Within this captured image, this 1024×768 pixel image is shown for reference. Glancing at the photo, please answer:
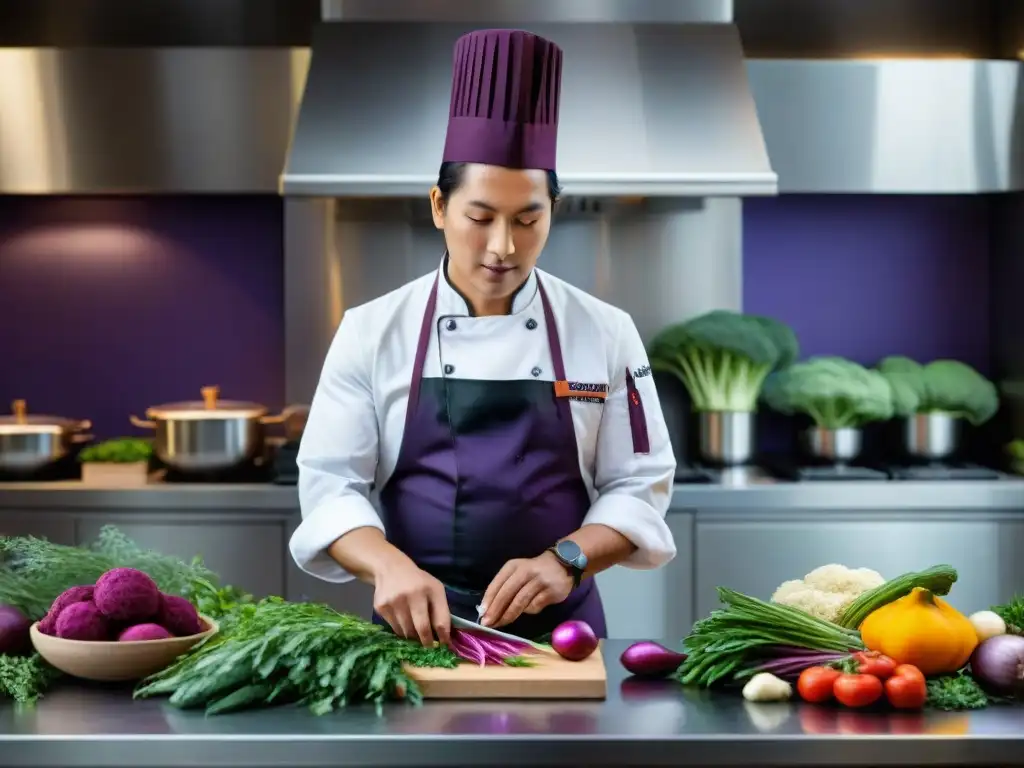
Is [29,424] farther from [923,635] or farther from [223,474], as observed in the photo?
[923,635]

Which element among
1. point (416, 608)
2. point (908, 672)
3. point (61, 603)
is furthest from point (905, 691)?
point (61, 603)

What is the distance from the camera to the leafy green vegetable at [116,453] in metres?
3.72

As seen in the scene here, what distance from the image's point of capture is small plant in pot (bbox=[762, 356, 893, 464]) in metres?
3.79

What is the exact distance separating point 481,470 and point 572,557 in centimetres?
28

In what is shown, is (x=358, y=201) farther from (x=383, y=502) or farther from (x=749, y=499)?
(x=383, y=502)

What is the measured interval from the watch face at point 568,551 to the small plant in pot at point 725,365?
1851mm

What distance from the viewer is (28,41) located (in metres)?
4.19

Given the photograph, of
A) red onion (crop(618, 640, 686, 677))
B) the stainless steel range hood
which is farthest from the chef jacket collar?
the stainless steel range hood

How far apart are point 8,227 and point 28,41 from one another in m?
0.58

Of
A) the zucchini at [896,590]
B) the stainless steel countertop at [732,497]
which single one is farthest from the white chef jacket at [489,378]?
the stainless steel countertop at [732,497]

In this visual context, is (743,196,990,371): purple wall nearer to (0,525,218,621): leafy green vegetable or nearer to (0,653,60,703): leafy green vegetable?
(0,525,218,621): leafy green vegetable

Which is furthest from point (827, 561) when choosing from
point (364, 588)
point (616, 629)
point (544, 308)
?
point (544, 308)

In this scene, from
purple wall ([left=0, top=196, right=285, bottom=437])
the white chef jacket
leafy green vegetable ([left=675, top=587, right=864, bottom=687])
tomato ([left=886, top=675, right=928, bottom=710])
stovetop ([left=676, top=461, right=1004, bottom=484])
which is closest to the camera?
tomato ([left=886, top=675, right=928, bottom=710])

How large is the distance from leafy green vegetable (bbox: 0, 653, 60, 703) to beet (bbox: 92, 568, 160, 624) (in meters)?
0.11
